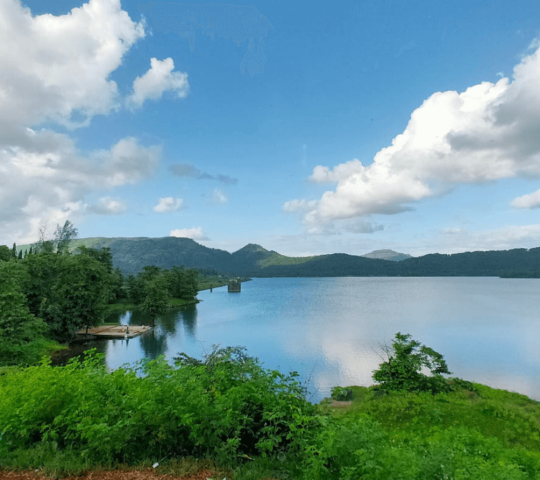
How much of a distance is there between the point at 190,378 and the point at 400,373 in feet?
61.5

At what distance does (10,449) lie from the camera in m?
6.94

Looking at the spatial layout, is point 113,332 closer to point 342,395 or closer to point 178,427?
point 342,395

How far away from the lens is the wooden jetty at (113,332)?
45.4 m

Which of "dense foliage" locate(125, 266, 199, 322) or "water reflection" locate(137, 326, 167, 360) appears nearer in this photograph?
"water reflection" locate(137, 326, 167, 360)

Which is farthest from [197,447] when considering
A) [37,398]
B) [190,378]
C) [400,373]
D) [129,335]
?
[129,335]

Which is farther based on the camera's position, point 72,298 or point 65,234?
point 65,234

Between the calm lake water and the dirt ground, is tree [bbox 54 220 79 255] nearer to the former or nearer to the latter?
the calm lake water

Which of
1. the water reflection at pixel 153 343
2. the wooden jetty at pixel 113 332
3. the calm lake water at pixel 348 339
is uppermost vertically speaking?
the wooden jetty at pixel 113 332

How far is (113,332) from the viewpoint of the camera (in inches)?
1854

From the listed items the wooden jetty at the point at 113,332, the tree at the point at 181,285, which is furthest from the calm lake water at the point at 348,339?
the tree at the point at 181,285

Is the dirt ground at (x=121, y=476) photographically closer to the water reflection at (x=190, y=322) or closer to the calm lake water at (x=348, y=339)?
the calm lake water at (x=348, y=339)

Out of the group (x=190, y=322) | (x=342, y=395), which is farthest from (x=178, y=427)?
(x=190, y=322)

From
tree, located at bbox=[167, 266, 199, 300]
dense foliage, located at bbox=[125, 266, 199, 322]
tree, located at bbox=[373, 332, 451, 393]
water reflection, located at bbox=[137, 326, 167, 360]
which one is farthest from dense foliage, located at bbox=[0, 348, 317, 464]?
tree, located at bbox=[167, 266, 199, 300]

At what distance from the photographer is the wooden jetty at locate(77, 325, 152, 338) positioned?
45.4 metres
